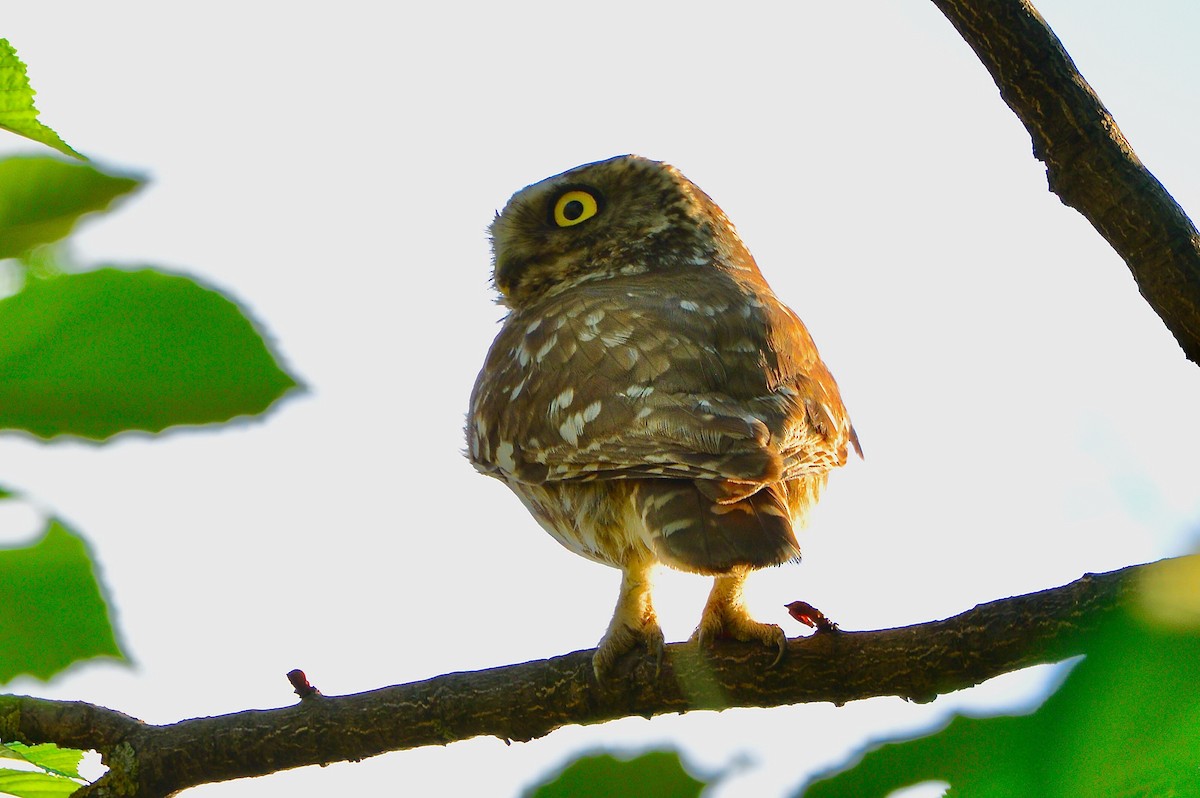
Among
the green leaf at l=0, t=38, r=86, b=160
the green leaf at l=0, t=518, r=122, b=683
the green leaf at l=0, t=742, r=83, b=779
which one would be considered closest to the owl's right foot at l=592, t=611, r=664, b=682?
the green leaf at l=0, t=742, r=83, b=779

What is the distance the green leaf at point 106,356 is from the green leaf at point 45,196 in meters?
0.06

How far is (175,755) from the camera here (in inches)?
116

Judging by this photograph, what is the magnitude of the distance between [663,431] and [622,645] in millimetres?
610

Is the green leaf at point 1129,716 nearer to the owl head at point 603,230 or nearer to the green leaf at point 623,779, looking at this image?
the green leaf at point 623,779

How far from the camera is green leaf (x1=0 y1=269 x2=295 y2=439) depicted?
833mm

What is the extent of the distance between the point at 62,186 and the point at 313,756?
7.86ft

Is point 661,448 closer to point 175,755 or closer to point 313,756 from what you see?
point 313,756

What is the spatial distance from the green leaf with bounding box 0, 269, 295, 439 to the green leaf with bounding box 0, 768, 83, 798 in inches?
41.0

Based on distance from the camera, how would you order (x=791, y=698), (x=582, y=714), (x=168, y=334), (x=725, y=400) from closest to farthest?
1. (x=168, y=334)
2. (x=791, y=698)
3. (x=582, y=714)
4. (x=725, y=400)

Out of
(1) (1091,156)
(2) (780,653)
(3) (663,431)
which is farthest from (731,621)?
(1) (1091,156)

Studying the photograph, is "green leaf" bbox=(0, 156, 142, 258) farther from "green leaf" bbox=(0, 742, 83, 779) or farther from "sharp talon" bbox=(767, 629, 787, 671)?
"sharp talon" bbox=(767, 629, 787, 671)

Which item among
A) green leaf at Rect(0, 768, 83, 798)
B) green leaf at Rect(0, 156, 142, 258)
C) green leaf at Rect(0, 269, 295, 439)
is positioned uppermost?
green leaf at Rect(0, 156, 142, 258)

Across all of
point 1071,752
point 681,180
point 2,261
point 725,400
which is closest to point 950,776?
point 1071,752

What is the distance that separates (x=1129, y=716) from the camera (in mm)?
356
